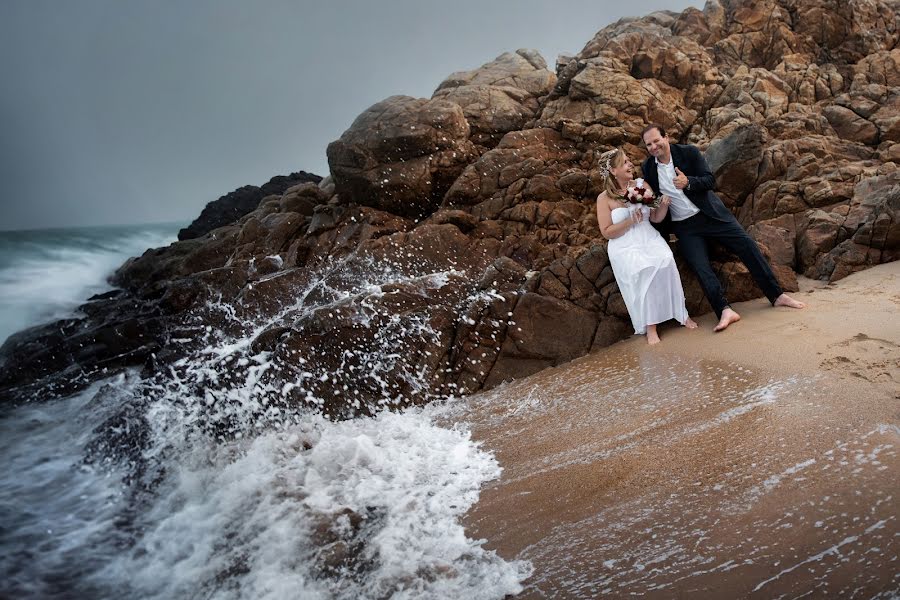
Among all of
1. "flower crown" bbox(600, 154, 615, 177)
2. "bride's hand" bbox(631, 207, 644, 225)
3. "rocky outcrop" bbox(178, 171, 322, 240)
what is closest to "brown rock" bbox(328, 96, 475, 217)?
"flower crown" bbox(600, 154, 615, 177)

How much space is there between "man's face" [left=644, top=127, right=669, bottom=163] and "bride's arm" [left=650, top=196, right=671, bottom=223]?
47 cm

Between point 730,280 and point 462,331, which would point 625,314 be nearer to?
point 730,280

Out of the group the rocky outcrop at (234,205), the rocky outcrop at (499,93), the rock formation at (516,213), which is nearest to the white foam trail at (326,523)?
the rock formation at (516,213)

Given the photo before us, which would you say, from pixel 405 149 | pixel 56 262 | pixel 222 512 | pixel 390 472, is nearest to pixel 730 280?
pixel 390 472

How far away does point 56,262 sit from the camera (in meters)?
25.1

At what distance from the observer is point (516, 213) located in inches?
468

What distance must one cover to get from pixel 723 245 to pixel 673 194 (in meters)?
0.90

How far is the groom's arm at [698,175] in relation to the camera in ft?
19.7

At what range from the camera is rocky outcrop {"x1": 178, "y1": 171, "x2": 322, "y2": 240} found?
21.9 meters

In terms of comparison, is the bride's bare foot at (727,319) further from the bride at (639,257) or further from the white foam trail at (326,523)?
the white foam trail at (326,523)

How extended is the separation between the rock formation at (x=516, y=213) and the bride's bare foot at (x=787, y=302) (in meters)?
0.47

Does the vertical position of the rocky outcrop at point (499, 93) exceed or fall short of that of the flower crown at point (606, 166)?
it exceeds it

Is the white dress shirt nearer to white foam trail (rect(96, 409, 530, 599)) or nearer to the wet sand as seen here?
the wet sand

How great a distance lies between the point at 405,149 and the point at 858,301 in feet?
34.2
